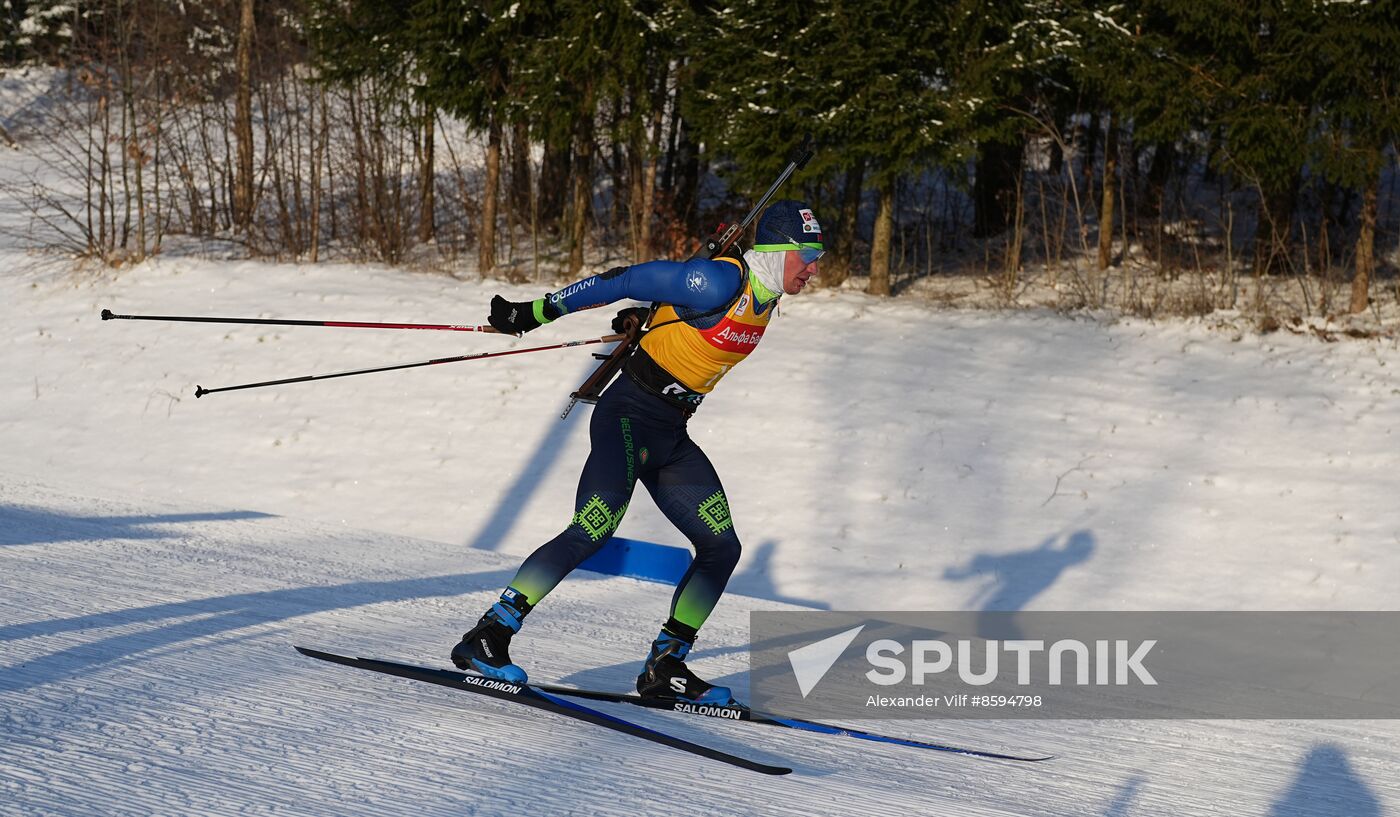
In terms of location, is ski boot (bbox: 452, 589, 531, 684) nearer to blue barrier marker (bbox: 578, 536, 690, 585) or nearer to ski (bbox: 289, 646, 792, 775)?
ski (bbox: 289, 646, 792, 775)

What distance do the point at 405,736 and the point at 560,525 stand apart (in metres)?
6.29

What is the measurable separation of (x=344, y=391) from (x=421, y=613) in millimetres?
6528

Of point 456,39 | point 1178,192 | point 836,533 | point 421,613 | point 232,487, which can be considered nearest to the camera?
point 421,613

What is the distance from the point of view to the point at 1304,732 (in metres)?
5.89

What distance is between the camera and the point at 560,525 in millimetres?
10320

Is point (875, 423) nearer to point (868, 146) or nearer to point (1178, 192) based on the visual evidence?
point (868, 146)

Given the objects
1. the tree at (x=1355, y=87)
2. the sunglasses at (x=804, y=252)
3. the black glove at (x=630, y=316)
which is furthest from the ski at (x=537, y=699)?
the tree at (x=1355, y=87)

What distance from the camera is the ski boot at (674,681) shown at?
187 inches

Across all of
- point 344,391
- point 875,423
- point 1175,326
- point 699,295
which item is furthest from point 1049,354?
point 699,295

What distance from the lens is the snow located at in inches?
155

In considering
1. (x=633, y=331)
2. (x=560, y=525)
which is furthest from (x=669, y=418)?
(x=560, y=525)

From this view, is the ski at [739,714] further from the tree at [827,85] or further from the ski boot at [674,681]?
the tree at [827,85]

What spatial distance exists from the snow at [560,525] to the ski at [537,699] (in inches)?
2.1

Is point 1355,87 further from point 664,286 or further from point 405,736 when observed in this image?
point 405,736
